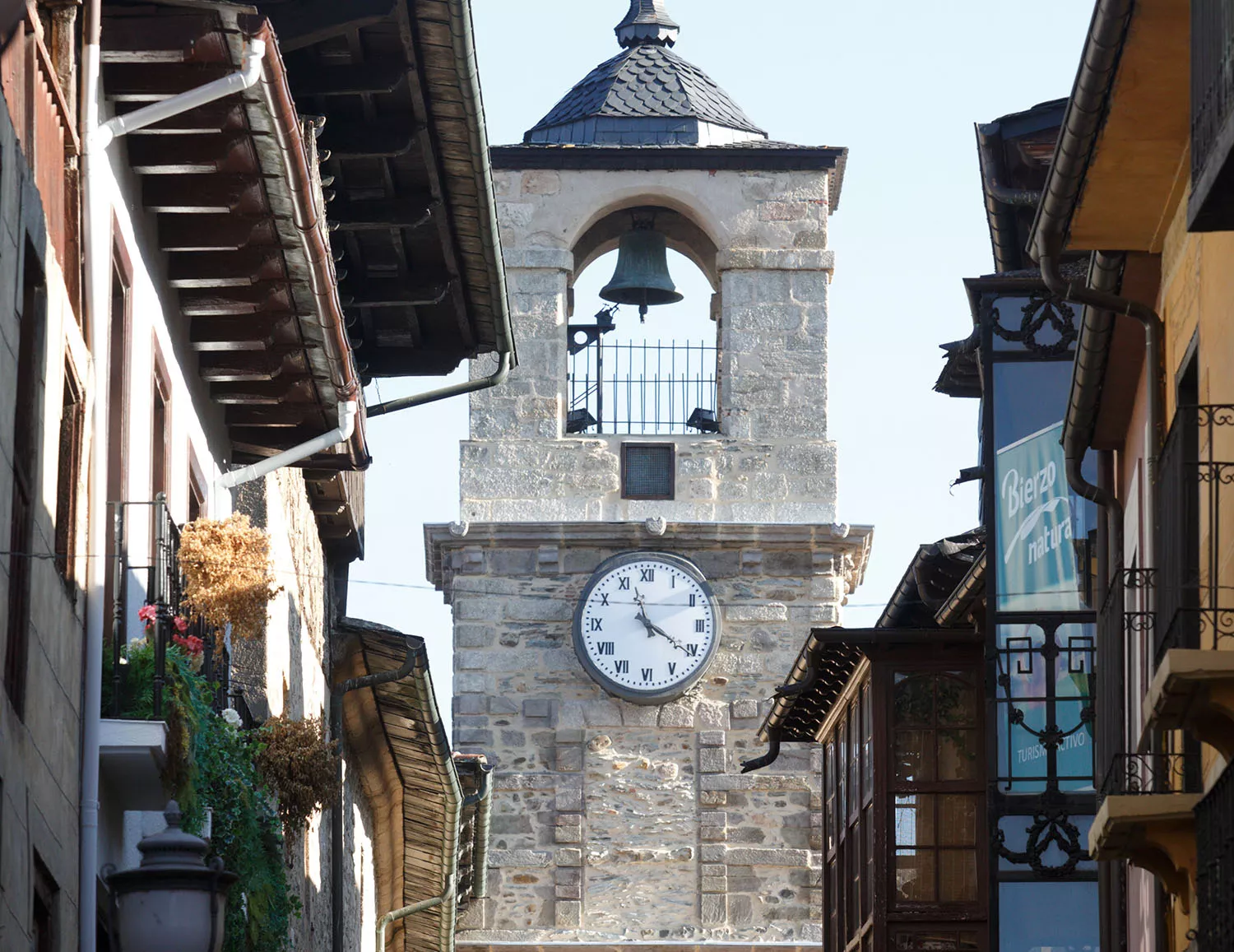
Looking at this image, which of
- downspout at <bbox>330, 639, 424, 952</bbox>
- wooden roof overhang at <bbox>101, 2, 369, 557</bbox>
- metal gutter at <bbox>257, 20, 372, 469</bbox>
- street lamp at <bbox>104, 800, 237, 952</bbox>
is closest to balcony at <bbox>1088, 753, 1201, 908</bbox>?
street lamp at <bbox>104, 800, 237, 952</bbox>

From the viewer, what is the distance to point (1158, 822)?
917 cm

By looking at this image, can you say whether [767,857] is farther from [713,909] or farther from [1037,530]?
[1037,530]

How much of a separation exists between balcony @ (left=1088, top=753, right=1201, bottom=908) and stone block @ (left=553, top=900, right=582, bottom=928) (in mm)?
20748

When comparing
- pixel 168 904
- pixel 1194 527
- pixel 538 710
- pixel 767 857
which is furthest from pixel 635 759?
pixel 1194 527

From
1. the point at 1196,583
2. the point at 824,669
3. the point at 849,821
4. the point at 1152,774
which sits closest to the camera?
the point at 1196,583

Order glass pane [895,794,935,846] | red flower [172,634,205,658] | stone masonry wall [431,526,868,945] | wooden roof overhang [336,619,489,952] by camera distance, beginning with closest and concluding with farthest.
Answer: red flower [172,634,205,658]
glass pane [895,794,935,846]
wooden roof overhang [336,619,489,952]
stone masonry wall [431,526,868,945]

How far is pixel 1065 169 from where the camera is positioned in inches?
395

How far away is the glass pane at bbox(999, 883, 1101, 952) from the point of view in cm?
1563

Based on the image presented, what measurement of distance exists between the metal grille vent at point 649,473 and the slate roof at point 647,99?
3.42 meters

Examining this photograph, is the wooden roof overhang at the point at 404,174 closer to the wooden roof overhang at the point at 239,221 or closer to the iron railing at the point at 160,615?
the wooden roof overhang at the point at 239,221

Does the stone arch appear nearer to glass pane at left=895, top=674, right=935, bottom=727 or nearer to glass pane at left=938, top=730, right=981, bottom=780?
glass pane at left=895, top=674, right=935, bottom=727

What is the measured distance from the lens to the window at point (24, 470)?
9.39 metres

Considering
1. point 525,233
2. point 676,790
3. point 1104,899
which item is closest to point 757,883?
point 676,790

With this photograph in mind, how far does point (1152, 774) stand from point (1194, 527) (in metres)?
1.37
